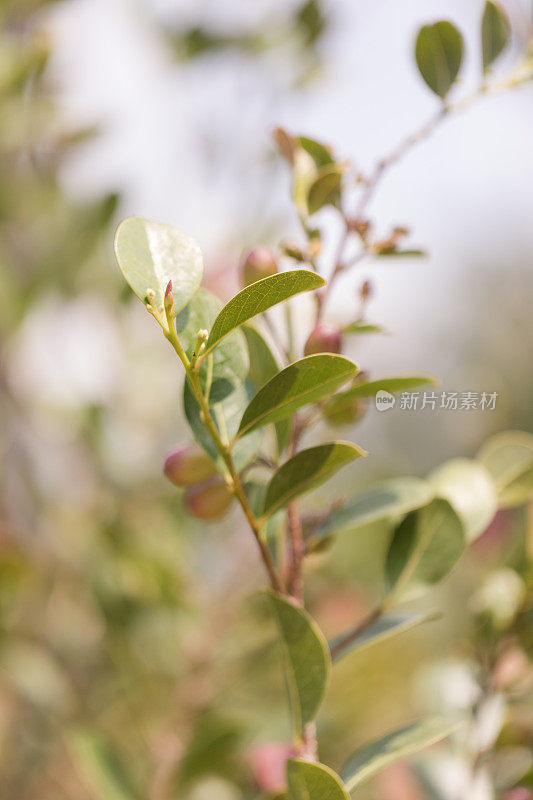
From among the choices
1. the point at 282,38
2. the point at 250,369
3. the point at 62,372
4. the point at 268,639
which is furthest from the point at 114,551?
the point at 282,38

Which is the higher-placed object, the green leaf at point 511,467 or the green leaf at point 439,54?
the green leaf at point 439,54

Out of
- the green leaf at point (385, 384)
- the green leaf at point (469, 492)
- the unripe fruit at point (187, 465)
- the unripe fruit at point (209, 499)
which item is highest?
the green leaf at point (385, 384)

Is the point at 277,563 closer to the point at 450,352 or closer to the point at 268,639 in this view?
the point at 268,639

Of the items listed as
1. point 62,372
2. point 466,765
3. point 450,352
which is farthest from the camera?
point 450,352

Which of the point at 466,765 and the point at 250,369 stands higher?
the point at 250,369

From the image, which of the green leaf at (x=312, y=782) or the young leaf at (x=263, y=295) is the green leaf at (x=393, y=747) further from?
the young leaf at (x=263, y=295)

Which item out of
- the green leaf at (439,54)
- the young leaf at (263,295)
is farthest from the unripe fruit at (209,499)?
the green leaf at (439,54)
